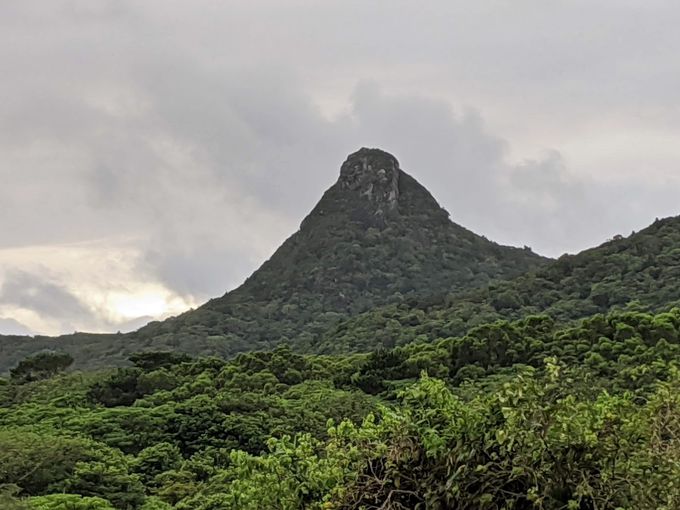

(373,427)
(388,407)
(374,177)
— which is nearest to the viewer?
(373,427)

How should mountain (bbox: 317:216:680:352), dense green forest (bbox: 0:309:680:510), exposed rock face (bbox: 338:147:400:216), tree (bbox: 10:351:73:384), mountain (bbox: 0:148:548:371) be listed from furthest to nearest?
1. exposed rock face (bbox: 338:147:400:216)
2. mountain (bbox: 0:148:548:371)
3. mountain (bbox: 317:216:680:352)
4. tree (bbox: 10:351:73:384)
5. dense green forest (bbox: 0:309:680:510)

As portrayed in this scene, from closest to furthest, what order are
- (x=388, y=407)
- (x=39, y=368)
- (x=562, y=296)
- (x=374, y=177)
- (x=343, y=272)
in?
(x=388, y=407) < (x=39, y=368) < (x=562, y=296) < (x=343, y=272) < (x=374, y=177)

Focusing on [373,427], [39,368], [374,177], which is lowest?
[373,427]

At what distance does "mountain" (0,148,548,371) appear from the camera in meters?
75.8

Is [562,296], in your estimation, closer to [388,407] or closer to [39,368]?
[39,368]

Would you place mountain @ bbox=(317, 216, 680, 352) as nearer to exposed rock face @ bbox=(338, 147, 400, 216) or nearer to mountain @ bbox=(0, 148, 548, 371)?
mountain @ bbox=(0, 148, 548, 371)

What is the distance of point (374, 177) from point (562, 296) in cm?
6282

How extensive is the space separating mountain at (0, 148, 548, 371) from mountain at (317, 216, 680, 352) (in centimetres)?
1483

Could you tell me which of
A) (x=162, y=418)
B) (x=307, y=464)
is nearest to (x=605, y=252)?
(x=162, y=418)

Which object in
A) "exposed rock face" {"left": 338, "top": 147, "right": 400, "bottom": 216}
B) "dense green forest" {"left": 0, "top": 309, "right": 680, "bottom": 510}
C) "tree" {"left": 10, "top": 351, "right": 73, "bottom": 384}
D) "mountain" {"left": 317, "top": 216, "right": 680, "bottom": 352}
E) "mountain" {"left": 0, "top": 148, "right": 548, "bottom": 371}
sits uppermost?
"exposed rock face" {"left": 338, "top": 147, "right": 400, "bottom": 216}

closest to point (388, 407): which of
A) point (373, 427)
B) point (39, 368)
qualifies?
point (373, 427)

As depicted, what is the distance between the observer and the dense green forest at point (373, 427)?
216 inches

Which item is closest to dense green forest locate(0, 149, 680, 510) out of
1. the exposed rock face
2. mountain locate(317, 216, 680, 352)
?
mountain locate(317, 216, 680, 352)

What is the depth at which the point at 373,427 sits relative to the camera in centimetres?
659
